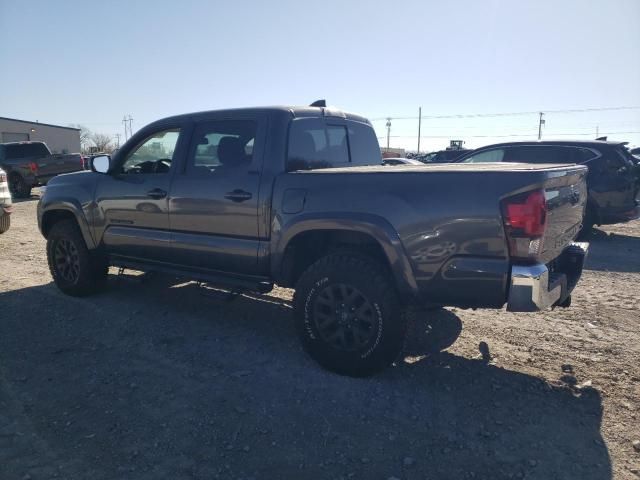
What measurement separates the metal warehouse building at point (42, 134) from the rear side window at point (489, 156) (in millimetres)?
42421

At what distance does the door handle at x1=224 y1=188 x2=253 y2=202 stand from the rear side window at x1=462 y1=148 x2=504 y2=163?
5931 mm

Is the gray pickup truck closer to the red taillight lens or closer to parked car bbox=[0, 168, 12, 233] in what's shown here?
the red taillight lens

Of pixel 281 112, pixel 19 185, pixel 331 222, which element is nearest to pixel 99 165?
pixel 281 112

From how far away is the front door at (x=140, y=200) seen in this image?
4.64 m

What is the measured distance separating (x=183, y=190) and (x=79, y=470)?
2.46 m

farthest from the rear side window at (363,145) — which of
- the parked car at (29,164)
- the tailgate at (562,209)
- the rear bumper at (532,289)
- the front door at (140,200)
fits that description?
the parked car at (29,164)

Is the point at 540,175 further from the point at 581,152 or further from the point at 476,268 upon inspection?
the point at 581,152

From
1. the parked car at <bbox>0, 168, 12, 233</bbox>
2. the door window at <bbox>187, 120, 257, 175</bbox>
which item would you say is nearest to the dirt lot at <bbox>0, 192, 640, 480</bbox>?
the door window at <bbox>187, 120, 257, 175</bbox>

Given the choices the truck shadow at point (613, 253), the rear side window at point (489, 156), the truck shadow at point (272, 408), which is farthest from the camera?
the rear side window at point (489, 156)

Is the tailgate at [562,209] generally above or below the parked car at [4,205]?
above

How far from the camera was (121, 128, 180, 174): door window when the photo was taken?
4.72 meters

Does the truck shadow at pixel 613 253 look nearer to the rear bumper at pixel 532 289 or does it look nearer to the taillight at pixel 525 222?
the rear bumper at pixel 532 289

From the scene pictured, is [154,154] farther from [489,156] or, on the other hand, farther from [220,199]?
[489,156]

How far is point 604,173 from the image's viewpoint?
827 cm
